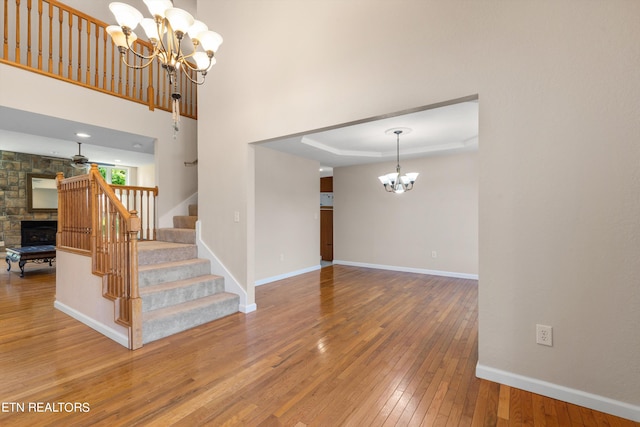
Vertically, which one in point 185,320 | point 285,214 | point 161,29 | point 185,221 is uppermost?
point 161,29

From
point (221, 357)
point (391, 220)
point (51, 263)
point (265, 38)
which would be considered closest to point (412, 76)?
point (265, 38)

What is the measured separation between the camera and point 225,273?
12.6 ft

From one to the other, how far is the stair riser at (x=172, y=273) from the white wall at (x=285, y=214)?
1.28 m

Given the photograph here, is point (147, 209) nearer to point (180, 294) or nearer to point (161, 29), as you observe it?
point (180, 294)

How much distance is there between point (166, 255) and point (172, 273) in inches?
13.2

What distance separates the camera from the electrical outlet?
6.35 feet

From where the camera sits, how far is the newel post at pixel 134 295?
262 cm

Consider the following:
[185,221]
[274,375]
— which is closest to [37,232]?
[185,221]

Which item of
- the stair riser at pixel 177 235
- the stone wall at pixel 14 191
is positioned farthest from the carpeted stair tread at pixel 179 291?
the stone wall at pixel 14 191

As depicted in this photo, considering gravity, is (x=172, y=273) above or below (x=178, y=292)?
above

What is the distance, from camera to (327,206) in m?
8.07

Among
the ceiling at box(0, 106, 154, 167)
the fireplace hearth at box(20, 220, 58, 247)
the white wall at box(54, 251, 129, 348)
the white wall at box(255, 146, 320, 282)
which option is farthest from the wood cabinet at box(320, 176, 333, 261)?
the fireplace hearth at box(20, 220, 58, 247)

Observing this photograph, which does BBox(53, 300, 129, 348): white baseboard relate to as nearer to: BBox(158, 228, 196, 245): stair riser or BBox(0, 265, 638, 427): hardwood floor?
BBox(0, 265, 638, 427): hardwood floor

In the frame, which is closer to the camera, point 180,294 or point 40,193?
point 180,294
